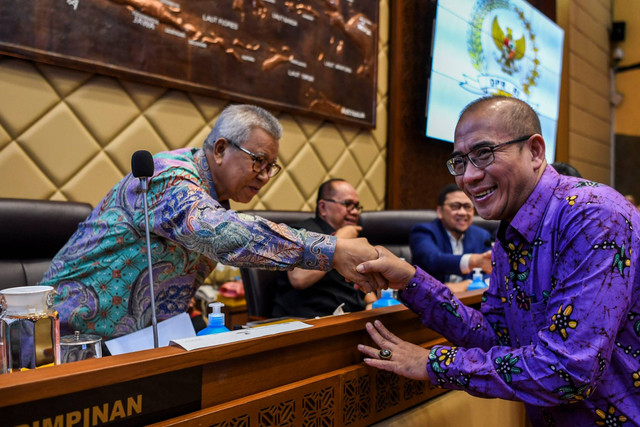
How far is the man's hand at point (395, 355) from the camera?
104 centimetres

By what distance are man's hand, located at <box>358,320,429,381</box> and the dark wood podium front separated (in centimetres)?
3

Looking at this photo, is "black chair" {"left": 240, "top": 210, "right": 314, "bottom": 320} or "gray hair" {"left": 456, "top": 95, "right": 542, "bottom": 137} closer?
"gray hair" {"left": 456, "top": 95, "right": 542, "bottom": 137}

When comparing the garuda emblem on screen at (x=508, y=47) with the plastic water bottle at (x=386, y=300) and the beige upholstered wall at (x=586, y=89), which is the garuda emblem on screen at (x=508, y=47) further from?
the plastic water bottle at (x=386, y=300)

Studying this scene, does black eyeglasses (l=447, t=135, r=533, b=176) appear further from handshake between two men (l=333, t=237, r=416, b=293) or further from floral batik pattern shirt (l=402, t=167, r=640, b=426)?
handshake between two men (l=333, t=237, r=416, b=293)

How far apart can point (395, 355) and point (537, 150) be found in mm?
554

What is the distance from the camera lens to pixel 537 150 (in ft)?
3.69

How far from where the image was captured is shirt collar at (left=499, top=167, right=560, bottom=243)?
42.9 inches

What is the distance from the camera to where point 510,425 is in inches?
59.6

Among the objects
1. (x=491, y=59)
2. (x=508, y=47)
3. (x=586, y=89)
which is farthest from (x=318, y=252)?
(x=586, y=89)

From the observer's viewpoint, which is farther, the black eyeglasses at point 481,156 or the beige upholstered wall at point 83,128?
the beige upholstered wall at point 83,128

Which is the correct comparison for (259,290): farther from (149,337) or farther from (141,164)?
(141,164)

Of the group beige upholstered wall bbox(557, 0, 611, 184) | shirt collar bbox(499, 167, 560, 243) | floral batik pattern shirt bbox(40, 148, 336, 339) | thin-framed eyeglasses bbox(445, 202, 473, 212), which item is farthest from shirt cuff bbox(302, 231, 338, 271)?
beige upholstered wall bbox(557, 0, 611, 184)

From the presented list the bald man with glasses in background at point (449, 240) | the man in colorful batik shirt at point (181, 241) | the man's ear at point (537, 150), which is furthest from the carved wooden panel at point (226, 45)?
the man's ear at point (537, 150)

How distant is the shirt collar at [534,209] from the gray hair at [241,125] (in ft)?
2.46
